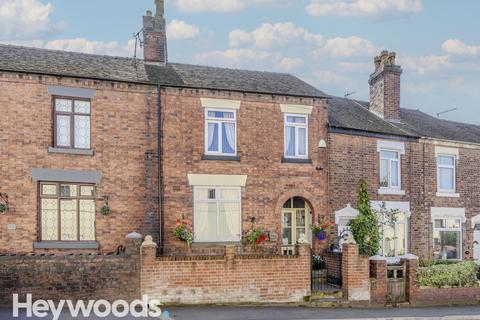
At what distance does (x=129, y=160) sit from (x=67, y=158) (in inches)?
75.5

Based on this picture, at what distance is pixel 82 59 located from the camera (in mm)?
21016

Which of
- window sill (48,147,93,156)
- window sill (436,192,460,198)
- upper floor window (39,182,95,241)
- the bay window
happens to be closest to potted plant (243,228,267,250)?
upper floor window (39,182,95,241)

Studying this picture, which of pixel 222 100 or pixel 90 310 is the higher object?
pixel 222 100

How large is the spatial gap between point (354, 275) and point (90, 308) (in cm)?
774

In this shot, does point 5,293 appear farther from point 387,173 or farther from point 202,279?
point 387,173

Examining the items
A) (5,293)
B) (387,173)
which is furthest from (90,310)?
(387,173)

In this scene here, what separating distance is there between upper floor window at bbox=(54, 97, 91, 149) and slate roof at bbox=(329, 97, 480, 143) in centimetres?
879

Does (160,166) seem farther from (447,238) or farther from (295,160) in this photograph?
(447,238)

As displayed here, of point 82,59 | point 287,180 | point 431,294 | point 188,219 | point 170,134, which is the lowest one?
point 431,294

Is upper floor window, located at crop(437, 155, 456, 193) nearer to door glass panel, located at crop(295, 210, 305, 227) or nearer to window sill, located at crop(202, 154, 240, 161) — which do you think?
door glass panel, located at crop(295, 210, 305, 227)

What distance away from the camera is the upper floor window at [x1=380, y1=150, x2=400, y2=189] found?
24.2m

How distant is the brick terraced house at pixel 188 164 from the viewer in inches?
729

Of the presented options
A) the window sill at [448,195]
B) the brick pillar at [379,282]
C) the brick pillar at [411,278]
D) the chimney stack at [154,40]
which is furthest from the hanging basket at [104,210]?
the window sill at [448,195]

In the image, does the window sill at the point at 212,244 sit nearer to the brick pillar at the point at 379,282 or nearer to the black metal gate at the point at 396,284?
the brick pillar at the point at 379,282
